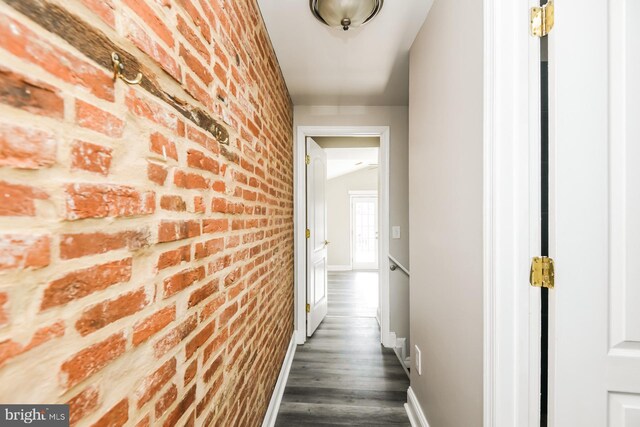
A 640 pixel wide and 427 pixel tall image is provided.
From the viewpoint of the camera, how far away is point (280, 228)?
91.6 inches

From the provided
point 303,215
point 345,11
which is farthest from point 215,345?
point 303,215

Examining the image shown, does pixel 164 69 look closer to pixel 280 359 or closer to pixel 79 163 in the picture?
pixel 79 163

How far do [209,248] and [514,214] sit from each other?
103cm

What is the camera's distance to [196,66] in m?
0.87

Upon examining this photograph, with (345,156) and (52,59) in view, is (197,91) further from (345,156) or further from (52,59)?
(345,156)

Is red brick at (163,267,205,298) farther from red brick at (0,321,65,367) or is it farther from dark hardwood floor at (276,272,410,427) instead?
dark hardwood floor at (276,272,410,427)

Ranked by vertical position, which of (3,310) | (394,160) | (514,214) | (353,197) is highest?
(394,160)

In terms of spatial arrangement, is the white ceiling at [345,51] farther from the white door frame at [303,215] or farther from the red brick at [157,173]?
the red brick at [157,173]

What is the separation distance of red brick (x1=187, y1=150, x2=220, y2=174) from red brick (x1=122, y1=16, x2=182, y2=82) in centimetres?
20

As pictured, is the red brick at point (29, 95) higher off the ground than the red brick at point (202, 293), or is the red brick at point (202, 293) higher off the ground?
the red brick at point (29, 95)

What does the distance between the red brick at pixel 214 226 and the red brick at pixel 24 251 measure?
49 centimetres

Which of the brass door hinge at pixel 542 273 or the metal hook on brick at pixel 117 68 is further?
the brass door hinge at pixel 542 273

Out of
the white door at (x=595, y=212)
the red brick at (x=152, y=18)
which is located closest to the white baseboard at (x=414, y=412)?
the white door at (x=595, y=212)

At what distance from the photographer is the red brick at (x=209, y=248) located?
2.90ft
